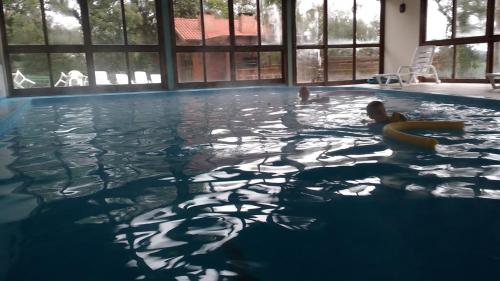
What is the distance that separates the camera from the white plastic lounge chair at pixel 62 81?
8688mm

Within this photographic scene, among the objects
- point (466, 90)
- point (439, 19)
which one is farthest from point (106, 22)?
point (439, 19)

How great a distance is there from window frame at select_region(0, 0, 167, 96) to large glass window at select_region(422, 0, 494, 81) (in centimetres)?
685

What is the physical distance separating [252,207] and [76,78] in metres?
8.18

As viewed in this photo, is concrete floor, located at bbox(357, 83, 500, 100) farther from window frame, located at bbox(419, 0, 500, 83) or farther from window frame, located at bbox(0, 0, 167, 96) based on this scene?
window frame, located at bbox(0, 0, 167, 96)

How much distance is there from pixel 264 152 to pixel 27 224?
1707 mm

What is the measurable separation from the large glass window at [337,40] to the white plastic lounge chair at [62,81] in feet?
19.1

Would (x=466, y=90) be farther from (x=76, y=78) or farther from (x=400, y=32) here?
(x=76, y=78)

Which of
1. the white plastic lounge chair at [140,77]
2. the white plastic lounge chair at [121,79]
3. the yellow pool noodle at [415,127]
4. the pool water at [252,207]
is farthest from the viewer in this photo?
the white plastic lounge chair at [140,77]

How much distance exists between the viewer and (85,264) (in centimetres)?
139

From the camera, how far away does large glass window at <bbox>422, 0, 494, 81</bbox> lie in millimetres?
8781

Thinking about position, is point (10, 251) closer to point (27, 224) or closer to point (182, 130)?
point (27, 224)

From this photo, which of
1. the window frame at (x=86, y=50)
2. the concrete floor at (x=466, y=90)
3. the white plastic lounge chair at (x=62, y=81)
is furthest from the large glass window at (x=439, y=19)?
the white plastic lounge chair at (x=62, y=81)

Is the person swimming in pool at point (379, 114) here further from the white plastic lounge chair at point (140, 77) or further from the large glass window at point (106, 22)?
the large glass window at point (106, 22)

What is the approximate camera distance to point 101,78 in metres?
9.02
